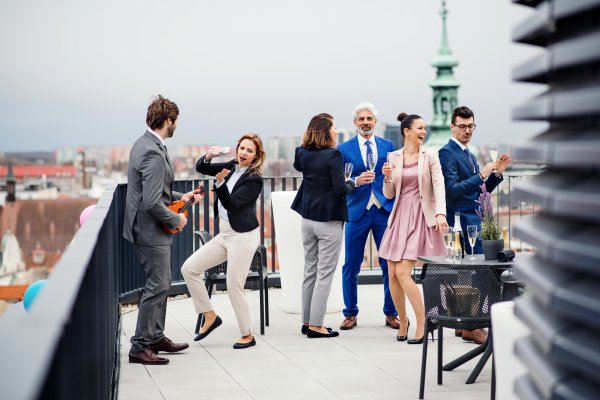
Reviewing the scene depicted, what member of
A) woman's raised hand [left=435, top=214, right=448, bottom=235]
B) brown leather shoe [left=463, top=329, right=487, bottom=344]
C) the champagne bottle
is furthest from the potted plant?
brown leather shoe [left=463, top=329, right=487, bottom=344]

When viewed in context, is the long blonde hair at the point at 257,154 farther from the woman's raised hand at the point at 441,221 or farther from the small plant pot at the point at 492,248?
the small plant pot at the point at 492,248

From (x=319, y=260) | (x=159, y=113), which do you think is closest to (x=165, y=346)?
(x=319, y=260)

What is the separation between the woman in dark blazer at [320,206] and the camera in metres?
4.75

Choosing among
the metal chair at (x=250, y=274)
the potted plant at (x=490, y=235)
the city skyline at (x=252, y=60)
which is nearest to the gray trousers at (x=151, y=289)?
the metal chair at (x=250, y=274)

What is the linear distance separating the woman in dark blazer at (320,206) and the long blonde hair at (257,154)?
33cm

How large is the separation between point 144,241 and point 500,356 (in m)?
2.66

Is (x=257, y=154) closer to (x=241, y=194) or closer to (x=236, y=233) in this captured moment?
(x=241, y=194)

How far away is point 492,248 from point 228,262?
1773mm

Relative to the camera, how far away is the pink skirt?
4.65m

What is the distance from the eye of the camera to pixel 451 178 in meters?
4.89

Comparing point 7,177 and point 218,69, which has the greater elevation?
point 218,69

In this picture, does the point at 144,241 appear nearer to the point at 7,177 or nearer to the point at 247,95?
the point at 7,177

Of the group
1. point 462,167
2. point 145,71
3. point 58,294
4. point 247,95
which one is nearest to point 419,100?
point 247,95

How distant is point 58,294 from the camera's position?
1.26m
